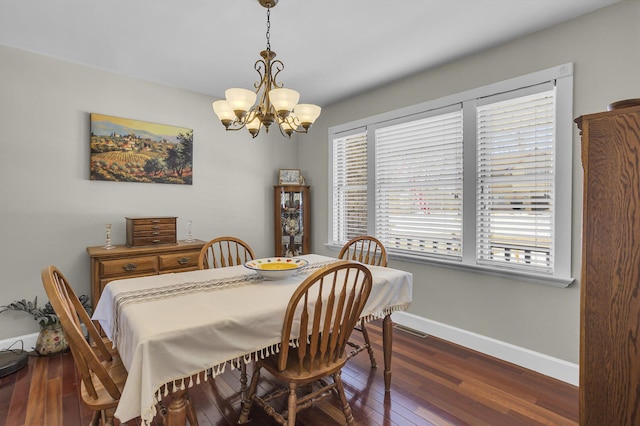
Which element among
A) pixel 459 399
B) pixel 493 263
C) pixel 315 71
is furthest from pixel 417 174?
pixel 459 399

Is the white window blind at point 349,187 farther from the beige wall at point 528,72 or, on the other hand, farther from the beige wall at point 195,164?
the beige wall at point 528,72

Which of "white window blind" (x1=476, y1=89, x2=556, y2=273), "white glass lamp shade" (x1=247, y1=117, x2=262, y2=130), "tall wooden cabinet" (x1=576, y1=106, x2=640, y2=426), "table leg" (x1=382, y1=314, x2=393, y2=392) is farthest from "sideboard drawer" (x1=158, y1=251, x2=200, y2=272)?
"tall wooden cabinet" (x1=576, y1=106, x2=640, y2=426)

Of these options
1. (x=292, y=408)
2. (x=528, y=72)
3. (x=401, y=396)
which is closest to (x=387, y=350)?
(x=401, y=396)

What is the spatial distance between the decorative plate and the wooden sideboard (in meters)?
1.22

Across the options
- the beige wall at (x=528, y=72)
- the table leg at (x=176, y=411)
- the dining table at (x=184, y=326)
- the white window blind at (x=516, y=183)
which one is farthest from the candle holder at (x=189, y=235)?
the white window blind at (x=516, y=183)

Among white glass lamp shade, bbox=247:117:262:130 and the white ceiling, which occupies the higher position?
the white ceiling

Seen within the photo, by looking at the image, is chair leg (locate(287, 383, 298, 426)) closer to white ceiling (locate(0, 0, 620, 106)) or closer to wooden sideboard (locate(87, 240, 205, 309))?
wooden sideboard (locate(87, 240, 205, 309))

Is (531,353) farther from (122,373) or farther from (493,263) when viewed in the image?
(122,373)

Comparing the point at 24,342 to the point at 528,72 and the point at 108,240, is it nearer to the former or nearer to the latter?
the point at 108,240

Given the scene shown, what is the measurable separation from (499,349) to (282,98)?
2538 millimetres

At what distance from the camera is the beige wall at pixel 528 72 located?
206cm

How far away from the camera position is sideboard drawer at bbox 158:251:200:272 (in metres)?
2.93

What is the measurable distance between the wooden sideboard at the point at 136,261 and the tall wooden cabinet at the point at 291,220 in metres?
1.17

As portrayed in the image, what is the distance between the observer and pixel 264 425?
5.91 feet
